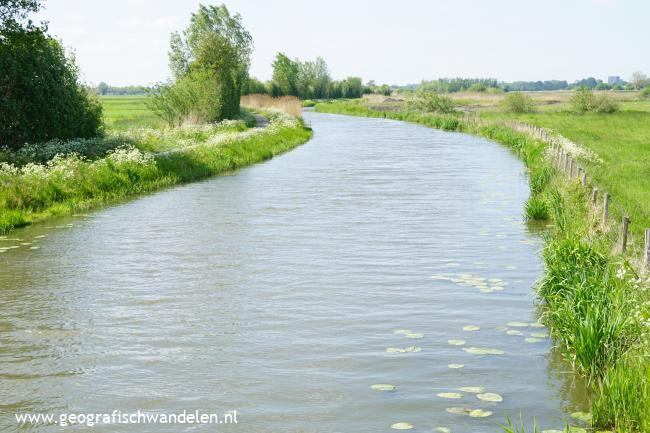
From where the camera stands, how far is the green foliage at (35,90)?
90.0 feet

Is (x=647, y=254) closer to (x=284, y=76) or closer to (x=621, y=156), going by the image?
(x=621, y=156)

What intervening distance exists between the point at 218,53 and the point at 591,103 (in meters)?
39.8

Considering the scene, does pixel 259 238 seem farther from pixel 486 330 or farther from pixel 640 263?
pixel 640 263

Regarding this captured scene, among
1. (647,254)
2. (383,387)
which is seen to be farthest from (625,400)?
(647,254)

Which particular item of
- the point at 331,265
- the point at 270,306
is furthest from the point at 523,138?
the point at 270,306

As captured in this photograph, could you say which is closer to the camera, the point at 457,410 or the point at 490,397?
the point at 457,410

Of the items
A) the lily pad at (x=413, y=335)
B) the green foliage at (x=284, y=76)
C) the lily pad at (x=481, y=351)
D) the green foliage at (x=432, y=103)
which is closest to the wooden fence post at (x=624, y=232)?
the lily pad at (x=481, y=351)

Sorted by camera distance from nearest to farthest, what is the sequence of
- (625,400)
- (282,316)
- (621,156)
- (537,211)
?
(625,400) → (282,316) → (537,211) → (621,156)

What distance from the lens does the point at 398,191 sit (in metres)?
26.3

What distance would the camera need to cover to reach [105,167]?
25.8 meters

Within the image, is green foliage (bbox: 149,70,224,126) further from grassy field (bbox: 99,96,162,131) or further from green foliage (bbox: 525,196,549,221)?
green foliage (bbox: 525,196,549,221)

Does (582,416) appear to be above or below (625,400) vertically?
below

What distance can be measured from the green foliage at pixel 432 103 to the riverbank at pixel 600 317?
229 feet

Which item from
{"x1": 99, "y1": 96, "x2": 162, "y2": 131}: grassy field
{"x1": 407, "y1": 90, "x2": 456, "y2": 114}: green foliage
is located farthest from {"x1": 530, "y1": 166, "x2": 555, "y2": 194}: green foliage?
{"x1": 407, "y1": 90, "x2": 456, "y2": 114}: green foliage
